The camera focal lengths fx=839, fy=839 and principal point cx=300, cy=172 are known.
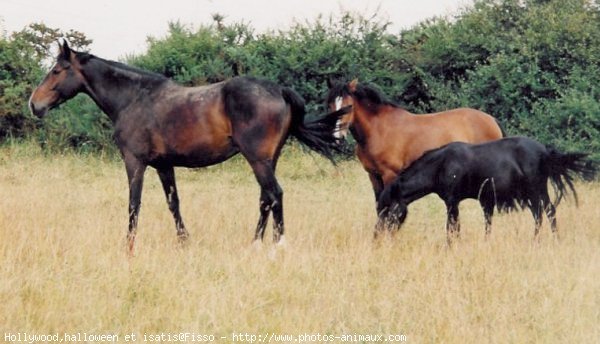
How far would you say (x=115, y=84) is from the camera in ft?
28.1

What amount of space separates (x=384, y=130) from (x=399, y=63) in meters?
8.03

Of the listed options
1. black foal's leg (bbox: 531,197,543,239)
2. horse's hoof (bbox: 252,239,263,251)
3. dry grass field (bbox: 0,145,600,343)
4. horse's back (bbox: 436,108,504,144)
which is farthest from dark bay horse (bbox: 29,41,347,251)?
black foal's leg (bbox: 531,197,543,239)

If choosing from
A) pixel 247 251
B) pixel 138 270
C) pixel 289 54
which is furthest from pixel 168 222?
pixel 289 54

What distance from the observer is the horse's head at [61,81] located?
8.59 meters

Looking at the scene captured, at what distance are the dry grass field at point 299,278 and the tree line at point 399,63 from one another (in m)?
5.77

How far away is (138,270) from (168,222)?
11.0 feet

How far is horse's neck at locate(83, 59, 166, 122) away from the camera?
28.0 ft

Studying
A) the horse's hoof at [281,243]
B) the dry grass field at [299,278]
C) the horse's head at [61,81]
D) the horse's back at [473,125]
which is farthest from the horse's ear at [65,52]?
the horse's back at [473,125]

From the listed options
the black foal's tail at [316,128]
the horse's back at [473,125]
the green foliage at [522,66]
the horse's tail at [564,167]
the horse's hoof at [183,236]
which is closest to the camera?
the horse's hoof at [183,236]

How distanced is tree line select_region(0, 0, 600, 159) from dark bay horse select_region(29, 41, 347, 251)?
25.4 feet

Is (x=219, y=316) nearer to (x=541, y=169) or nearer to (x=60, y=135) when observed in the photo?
(x=541, y=169)

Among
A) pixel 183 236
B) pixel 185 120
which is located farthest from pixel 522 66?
pixel 183 236

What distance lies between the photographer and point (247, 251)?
7.14 meters

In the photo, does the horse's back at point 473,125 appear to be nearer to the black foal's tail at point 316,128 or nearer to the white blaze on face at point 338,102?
the white blaze on face at point 338,102
